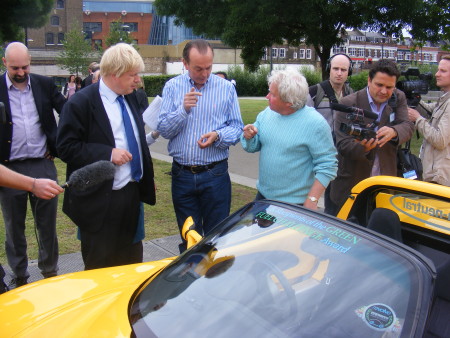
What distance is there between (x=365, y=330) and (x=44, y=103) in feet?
10.8

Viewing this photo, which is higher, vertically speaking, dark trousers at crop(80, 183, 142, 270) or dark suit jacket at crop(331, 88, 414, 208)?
dark suit jacket at crop(331, 88, 414, 208)

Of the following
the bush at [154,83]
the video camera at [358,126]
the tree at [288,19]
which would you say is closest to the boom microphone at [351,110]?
the video camera at [358,126]

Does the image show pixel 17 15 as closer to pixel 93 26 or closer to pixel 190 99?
pixel 190 99

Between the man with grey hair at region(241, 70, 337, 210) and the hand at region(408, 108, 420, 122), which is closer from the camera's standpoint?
the man with grey hair at region(241, 70, 337, 210)

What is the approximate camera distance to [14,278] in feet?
14.2

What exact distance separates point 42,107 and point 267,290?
9.40 feet

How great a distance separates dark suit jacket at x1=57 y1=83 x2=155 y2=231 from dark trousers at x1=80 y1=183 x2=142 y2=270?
0.07 metres

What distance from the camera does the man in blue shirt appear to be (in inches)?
155

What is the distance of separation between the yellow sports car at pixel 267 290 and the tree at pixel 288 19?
36.8 ft

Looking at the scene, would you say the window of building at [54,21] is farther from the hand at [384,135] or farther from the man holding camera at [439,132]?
the hand at [384,135]

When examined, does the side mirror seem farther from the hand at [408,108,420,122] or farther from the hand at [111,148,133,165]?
the hand at [408,108,420,122]

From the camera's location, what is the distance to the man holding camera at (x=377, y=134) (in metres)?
4.15

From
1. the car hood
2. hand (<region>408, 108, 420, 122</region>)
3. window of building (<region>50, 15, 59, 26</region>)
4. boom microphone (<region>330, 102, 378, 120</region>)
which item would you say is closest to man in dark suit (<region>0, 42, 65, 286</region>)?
the car hood

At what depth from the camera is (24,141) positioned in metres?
4.11
